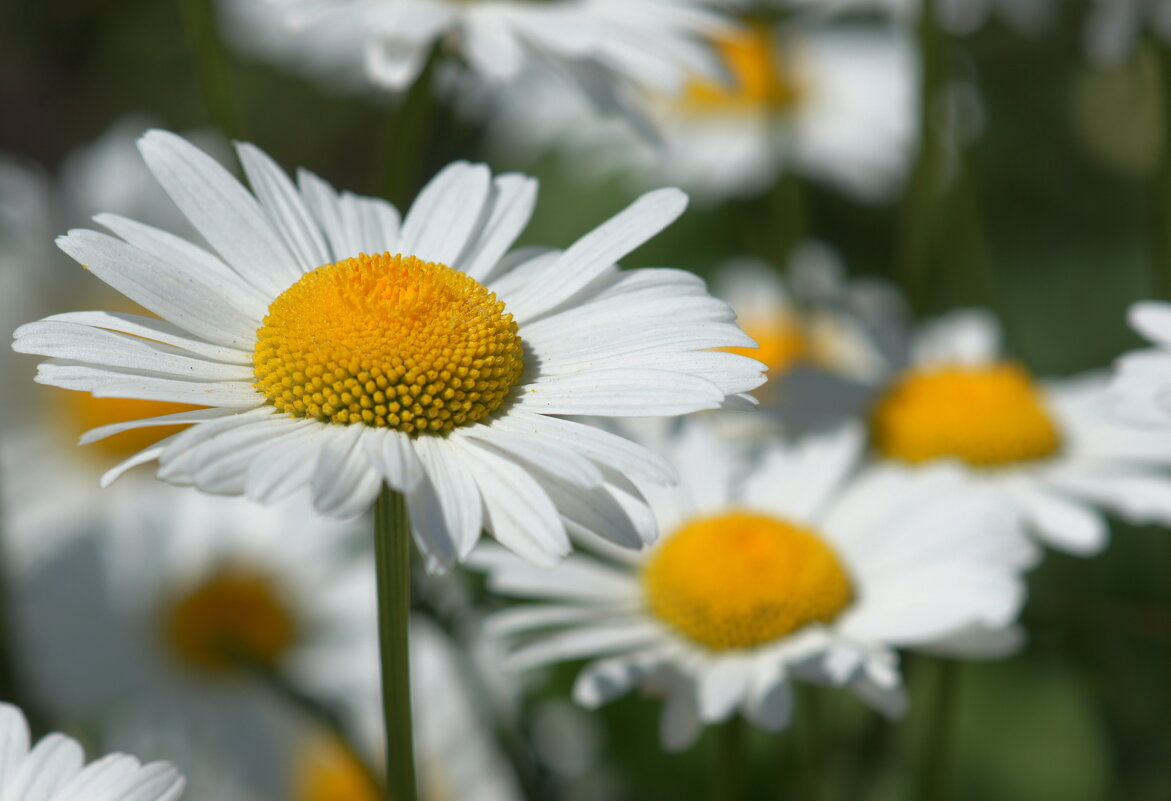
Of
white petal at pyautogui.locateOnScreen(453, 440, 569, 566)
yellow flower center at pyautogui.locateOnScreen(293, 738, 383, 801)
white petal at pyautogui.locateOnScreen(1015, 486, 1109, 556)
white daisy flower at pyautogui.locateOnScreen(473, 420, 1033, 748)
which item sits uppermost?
white petal at pyautogui.locateOnScreen(453, 440, 569, 566)

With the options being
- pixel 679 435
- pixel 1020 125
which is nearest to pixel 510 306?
pixel 679 435

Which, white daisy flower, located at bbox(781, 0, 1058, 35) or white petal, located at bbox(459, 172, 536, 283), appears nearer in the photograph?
white petal, located at bbox(459, 172, 536, 283)

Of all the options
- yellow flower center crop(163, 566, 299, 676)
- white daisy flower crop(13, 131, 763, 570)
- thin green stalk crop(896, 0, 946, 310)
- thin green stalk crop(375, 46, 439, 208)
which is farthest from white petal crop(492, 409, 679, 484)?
yellow flower center crop(163, 566, 299, 676)

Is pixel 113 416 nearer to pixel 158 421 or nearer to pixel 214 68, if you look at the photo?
pixel 214 68

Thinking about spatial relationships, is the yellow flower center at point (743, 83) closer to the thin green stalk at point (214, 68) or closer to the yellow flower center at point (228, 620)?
the yellow flower center at point (228, 620)

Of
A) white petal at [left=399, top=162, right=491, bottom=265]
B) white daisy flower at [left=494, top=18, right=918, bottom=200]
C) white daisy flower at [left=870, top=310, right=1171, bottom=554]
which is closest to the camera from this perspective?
white petal at [left=399, top=162, right=491, bottom=265]

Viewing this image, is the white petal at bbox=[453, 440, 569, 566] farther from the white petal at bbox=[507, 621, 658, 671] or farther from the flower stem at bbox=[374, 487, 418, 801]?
the white petal at bbox=[507, 621, 658, 671]
